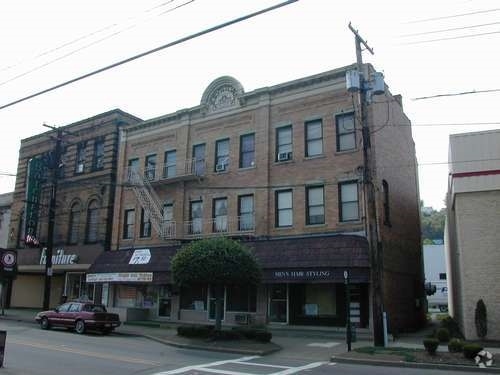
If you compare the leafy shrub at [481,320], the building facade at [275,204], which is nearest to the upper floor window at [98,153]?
the building facade at [275,204]

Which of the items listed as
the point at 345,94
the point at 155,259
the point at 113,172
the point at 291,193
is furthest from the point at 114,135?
the point at 345,94

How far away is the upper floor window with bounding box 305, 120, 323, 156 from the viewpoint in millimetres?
24047

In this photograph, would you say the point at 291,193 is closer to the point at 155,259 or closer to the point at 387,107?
the point at 387,107

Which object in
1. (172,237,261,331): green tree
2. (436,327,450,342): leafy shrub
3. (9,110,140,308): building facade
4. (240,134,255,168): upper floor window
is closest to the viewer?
(436,327,450,342): leafy shrub

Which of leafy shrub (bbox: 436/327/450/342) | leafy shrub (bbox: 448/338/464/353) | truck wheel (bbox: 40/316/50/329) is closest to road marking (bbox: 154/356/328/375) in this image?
leafy shrub (bbox: 448/338/464/353)

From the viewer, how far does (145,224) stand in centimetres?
2995

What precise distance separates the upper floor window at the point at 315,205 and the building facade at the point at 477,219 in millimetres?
5642

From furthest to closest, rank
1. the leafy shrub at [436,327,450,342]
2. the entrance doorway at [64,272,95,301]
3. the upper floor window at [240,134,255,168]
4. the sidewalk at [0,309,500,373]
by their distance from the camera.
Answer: the entrance doorway at [64,272,95,301] → the upper floor window at [240,134,255,168] → the leafy shrub at [436,327,450,342] → the sidewalk at [0,309,500,373]

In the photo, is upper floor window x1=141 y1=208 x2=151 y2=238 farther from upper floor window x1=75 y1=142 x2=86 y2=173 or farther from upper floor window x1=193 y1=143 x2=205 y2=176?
upper floor window x1=75 y1=142 x2=86 y2=173

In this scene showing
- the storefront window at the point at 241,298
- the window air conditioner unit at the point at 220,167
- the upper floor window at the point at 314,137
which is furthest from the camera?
the window air conditioner unit at the point at 220,167

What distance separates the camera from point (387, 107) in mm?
25344

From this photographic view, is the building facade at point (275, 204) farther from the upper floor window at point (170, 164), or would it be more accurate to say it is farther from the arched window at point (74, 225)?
the arched window at point (74, 225)

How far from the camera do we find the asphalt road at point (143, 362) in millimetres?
12422

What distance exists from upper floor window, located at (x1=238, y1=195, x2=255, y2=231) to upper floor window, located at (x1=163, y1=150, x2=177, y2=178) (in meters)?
5.20
